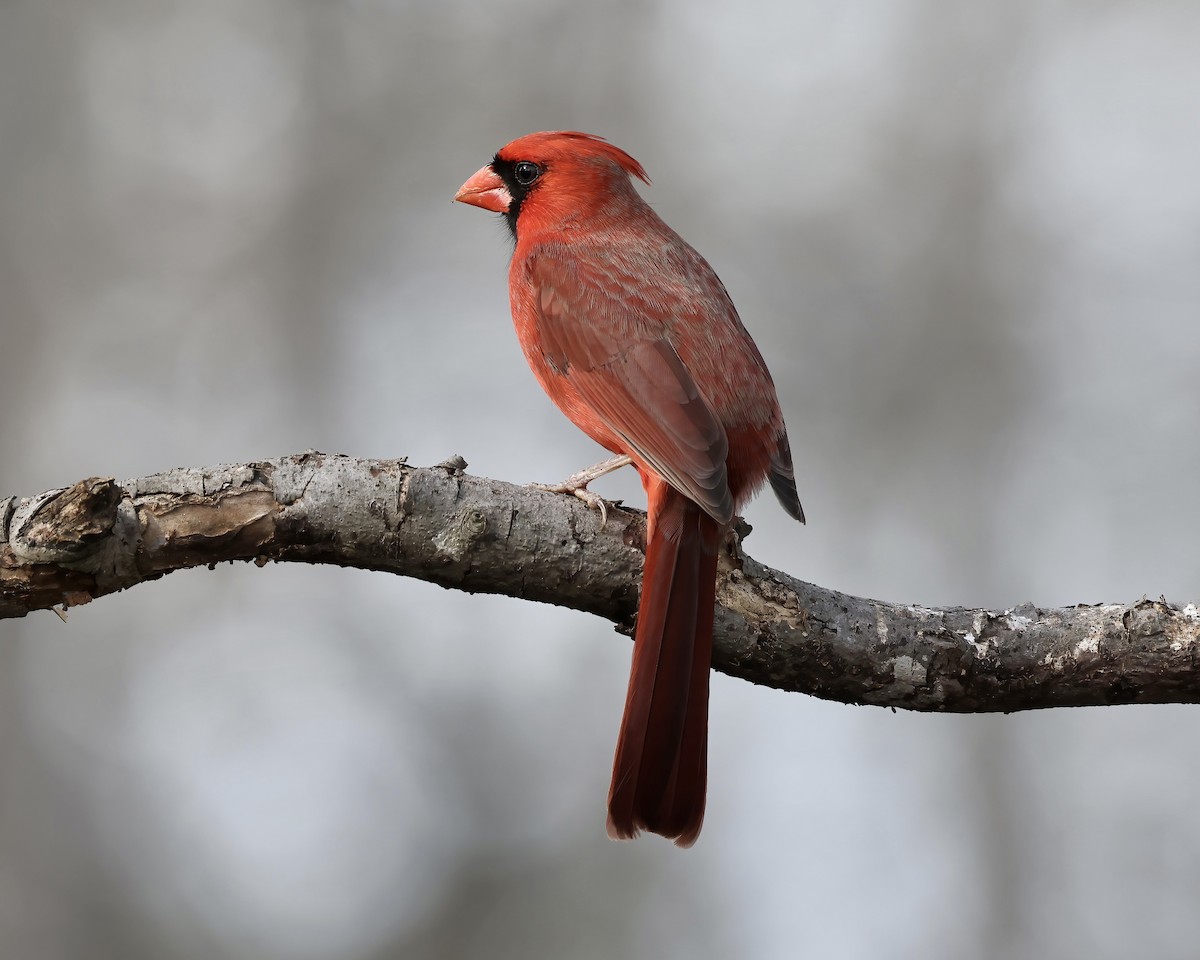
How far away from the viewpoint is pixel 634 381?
2.89 metres

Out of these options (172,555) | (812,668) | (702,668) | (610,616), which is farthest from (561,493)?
(172,555)

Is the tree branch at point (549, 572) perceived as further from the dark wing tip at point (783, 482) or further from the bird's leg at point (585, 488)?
the dark wing tip at point (783, 482)

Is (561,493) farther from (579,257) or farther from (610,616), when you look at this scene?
(579,257)

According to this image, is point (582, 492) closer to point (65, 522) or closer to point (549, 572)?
point (549, 572)

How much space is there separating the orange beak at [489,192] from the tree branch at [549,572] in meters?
1.44

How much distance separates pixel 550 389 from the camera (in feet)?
10.3

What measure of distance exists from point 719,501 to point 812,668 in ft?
1.34

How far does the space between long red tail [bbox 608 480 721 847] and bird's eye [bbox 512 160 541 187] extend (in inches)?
56.5

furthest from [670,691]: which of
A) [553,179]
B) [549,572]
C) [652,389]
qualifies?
[553,179]

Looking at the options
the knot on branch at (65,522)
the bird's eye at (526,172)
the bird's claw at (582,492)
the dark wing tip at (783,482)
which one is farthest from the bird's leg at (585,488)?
the bird's eye at (526,172)

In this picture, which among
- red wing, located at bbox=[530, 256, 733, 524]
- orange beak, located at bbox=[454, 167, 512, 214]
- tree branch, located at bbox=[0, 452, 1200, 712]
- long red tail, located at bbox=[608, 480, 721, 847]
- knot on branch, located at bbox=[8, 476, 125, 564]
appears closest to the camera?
knot on branch, located at bbox=[8, 476, 125, 564]

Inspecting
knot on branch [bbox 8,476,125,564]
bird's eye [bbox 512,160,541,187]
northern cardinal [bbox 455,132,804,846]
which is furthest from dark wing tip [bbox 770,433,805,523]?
knot on branch [bbox 8,476,125,564]

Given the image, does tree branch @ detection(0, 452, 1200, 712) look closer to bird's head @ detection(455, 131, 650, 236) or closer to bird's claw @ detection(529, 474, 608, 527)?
bird's claw @ detection(529, 474, 608, 527)

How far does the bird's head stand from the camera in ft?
11.5
